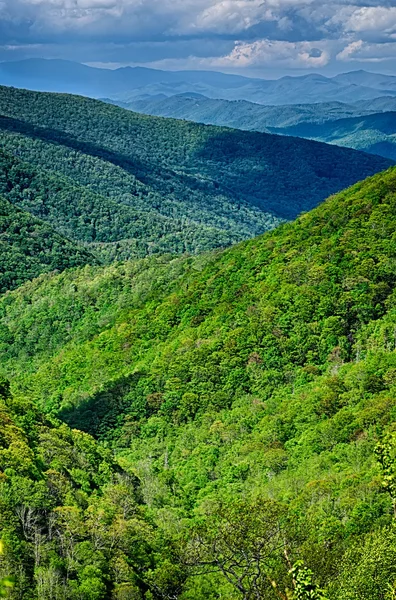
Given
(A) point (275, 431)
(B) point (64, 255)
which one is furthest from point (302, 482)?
(B) point (64, 255)

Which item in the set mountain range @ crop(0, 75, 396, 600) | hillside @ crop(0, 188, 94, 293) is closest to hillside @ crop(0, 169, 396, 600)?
mountain range @ crop(0, 75, 396, 600)

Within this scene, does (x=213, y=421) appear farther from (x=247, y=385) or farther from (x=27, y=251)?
(x=27, y=251)

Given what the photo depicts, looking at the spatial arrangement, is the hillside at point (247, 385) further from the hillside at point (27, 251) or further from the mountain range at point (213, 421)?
the hillside at point (27, 251)

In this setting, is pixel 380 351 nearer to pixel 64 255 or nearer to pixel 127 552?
pixel 127 552

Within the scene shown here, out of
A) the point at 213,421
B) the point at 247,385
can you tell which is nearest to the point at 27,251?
the point at 247,385

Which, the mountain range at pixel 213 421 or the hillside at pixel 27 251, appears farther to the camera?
the hillside at pixel 27 251

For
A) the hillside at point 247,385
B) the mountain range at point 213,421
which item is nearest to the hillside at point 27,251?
the mountain range at point 213,421
